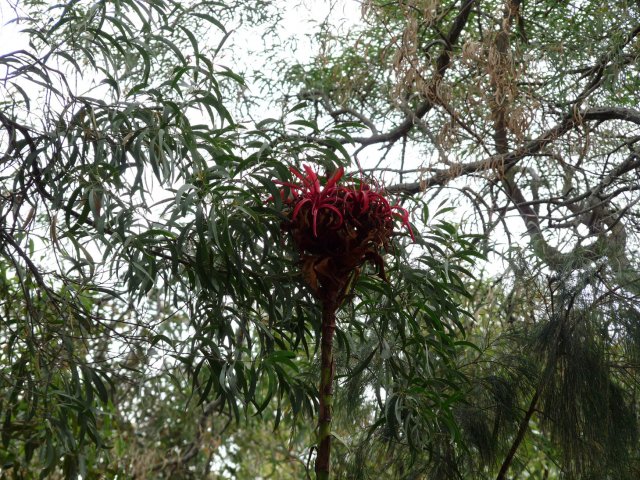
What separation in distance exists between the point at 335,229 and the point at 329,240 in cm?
3

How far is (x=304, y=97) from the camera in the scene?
3896 millimetres

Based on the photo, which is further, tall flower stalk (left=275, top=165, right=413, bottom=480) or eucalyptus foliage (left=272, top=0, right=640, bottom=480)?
eucalyptus foliage (left=272, top=0, right=640, bottom=480)

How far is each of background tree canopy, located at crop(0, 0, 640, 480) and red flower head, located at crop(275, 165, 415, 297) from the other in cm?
9

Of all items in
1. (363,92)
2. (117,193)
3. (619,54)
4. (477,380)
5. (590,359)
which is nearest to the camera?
(117,193)

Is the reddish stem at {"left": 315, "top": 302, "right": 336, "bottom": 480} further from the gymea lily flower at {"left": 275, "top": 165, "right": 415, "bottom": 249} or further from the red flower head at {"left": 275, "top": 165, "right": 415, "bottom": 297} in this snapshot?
the gymea lily flower at {"left": 275, "top": 165, "right": 415, "bottom": 249}

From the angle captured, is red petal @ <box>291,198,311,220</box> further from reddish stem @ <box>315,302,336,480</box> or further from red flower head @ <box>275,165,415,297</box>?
reddish stem @ <box>315,302,336,480</box>

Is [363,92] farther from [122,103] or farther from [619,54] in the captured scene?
[122,103]

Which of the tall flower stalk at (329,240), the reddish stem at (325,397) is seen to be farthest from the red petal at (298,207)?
the reddish stem at (325,397)

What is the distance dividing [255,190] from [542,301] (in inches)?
40.7

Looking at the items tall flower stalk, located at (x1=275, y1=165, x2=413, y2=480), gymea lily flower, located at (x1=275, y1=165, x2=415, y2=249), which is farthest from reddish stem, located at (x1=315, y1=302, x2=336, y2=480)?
gymea lily flower, located at (x1=275, y1=165, x2=415, y2=249)

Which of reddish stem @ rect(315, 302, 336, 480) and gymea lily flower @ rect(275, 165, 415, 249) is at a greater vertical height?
gymea lily flower @ rect(275, 165, 415, 249)

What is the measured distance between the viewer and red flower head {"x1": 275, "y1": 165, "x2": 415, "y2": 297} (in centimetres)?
160

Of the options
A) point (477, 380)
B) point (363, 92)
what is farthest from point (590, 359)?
point (363, 92)

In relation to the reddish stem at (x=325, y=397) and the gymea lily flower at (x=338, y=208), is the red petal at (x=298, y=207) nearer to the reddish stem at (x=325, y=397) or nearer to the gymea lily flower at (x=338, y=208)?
the gymea lily flower at (x=338, y=208)
